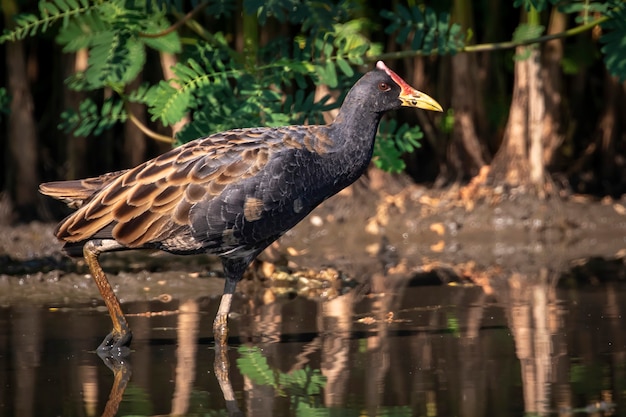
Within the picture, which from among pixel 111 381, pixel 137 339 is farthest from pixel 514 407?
pixel 137 339

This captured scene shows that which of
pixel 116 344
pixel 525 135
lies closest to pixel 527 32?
pixel 525 135

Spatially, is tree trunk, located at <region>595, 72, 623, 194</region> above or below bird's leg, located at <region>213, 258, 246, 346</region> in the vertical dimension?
above

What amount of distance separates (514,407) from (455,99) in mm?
8170

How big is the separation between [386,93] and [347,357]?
80.0 inches

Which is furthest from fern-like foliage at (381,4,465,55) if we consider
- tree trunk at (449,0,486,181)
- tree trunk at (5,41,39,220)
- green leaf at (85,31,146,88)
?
tree trunk at (5,41,39,220)

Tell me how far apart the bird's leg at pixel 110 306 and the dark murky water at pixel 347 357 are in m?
0.13

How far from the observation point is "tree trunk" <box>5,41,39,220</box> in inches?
568

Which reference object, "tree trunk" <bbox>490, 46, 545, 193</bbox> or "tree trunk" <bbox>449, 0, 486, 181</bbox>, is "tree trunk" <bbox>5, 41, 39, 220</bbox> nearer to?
"tree trunk" <bbox>449, 0, 486, 181</bbox>

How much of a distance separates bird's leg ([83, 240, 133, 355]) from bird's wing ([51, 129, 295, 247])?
8cm

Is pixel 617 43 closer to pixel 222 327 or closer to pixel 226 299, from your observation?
pixel 226 299

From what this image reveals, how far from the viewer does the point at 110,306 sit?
910cm

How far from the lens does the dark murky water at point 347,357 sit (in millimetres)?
7277

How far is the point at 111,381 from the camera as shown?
318 inches

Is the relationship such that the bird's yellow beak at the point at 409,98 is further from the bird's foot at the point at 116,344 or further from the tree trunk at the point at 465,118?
the tree trunk at the point at 465,118
